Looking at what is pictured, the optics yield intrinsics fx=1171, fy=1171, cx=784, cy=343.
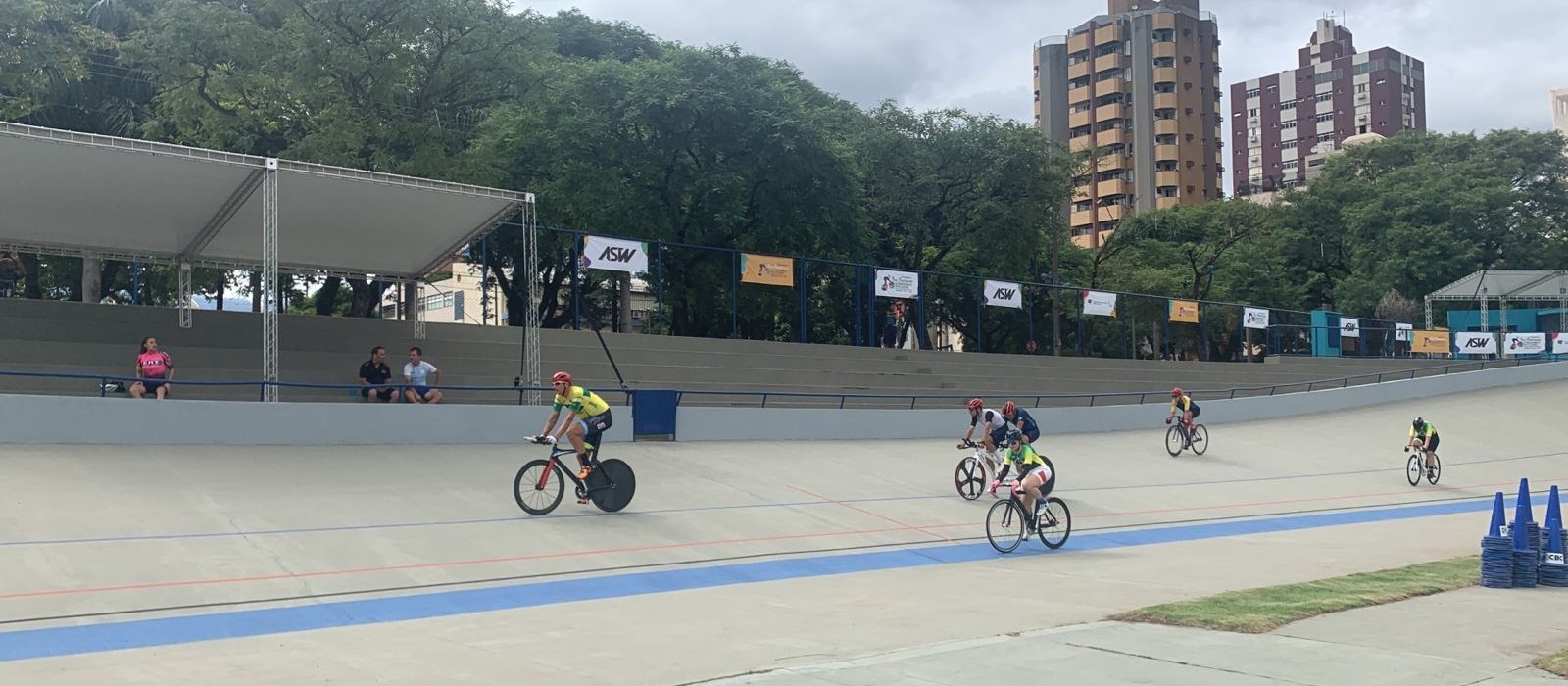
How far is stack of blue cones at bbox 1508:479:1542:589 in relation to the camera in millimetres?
10375

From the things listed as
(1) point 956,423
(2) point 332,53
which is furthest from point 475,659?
(2) point 332,53

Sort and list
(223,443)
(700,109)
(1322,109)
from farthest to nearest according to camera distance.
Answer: (1322,109), (700,109), (223,443)

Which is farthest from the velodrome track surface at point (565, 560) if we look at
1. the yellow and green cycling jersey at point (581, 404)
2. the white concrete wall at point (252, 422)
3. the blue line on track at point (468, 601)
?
the yellow and green cycling jersey at point (581, 404)

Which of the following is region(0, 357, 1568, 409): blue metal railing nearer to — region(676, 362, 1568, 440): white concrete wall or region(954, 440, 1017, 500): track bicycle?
region(676, 362, 1568, 440): white concrete wall

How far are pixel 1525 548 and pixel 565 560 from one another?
28.9 ft

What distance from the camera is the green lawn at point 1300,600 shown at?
8273mm

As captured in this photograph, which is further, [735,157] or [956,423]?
[735,157]

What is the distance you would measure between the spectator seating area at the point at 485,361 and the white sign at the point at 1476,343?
62.6 feet

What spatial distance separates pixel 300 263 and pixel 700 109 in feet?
43.1

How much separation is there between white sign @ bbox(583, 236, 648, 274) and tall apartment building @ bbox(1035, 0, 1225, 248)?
76.5m

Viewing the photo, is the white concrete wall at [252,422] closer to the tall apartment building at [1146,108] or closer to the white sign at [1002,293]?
the white sign at [1002,293]

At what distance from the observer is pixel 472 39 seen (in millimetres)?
27375

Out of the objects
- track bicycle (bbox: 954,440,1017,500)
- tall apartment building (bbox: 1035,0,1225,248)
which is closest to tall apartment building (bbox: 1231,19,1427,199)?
tall apartment building (bbox: 1035,0,1225,248)

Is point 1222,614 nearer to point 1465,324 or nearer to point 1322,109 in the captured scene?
point 1465,324
